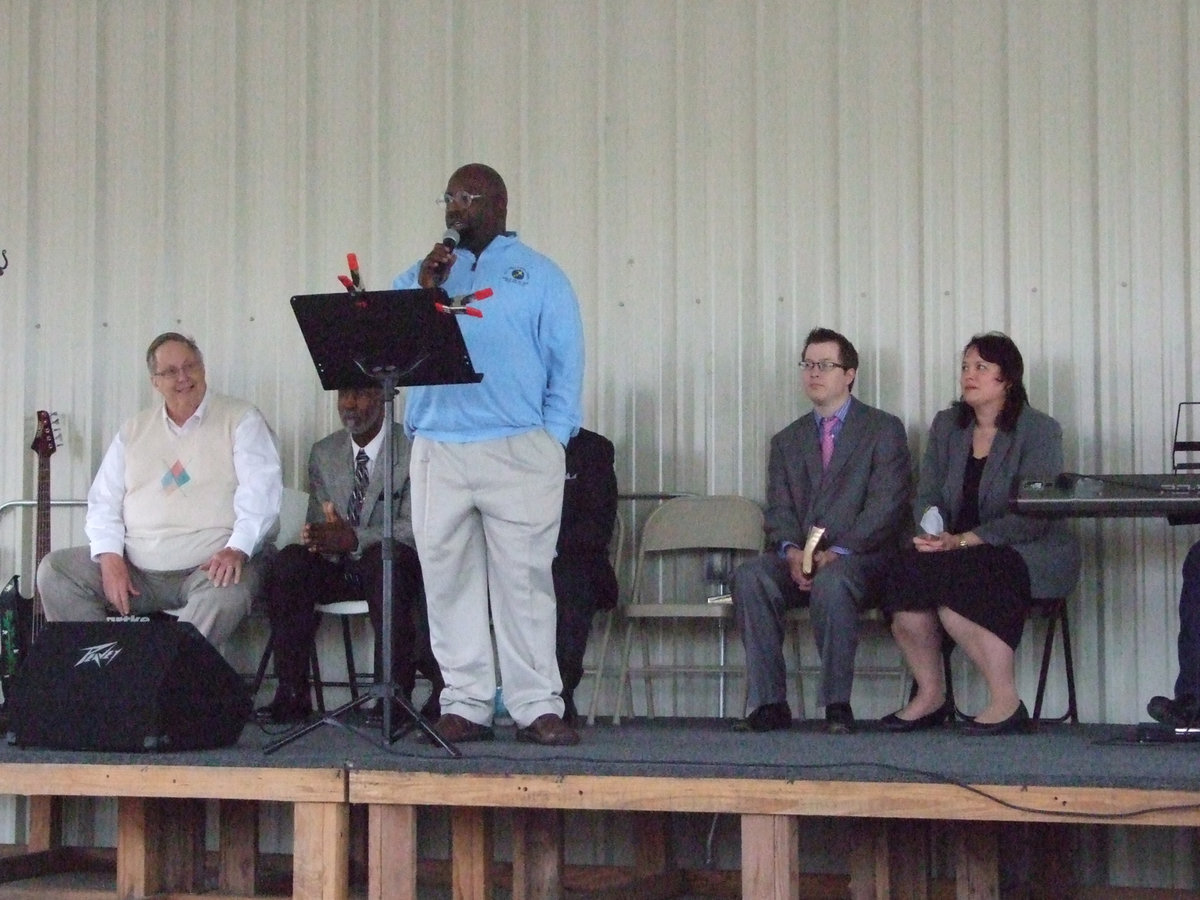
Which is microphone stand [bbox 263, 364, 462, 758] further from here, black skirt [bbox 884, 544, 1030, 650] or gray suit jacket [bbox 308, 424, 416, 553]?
black skirt [bbox 884, 544, 1030, 650]

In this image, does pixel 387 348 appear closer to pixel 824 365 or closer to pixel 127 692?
pixel 127 692

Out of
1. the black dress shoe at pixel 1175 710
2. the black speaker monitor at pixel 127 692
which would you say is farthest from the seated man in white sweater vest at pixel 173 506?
the black dress shoe at pixel 1175 710

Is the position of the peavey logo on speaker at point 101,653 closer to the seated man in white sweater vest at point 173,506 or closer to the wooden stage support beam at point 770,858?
the seated man in white sweater vest at point 173,506

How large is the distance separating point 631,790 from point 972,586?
157 centimetres

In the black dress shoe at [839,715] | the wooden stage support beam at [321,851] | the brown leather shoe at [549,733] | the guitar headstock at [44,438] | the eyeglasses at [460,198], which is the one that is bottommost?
the wooden stage support beam at [321,851]

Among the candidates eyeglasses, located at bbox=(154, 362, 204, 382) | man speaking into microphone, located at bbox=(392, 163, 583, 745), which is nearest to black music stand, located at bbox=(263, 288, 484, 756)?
man speaking into microphone, located at bbox=(392, 163, 583, 745)

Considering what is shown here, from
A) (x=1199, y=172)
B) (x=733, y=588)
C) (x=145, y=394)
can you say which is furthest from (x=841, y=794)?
(x=145, y=394)

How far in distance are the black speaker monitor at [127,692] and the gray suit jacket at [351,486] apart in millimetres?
1121

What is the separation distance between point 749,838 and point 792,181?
9.26 ft

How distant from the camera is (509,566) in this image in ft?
13.5

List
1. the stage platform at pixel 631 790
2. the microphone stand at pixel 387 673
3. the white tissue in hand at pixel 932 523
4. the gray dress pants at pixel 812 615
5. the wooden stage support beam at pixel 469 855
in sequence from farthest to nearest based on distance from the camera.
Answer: the white tissue in hand at pixel 932 523 → the gray dress pants at pixel 812 615 → the wooden stage support beam at pixel 469 855 → the microphone stand at pixel 387 673 → the stage platform at pixel 631 790

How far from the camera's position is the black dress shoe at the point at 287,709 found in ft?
16.9

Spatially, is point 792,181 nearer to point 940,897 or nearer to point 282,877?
point 940,897

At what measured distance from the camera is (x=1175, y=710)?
4227 mm
